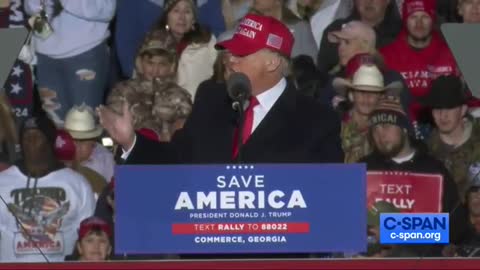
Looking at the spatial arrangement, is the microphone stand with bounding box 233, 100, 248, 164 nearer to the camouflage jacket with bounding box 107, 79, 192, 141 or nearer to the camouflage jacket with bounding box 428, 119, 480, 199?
the camouflage jacket with bounding box 428, 119, 480, 199

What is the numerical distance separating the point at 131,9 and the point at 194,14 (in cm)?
34

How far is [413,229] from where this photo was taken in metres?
6.56

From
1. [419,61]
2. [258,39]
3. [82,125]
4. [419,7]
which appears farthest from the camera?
[419,7]

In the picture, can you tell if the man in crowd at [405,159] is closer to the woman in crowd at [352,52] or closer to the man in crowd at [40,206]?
the woman in crowd at [352,52]

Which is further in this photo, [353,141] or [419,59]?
[419,59]

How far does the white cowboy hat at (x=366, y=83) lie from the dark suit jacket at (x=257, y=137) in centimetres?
196

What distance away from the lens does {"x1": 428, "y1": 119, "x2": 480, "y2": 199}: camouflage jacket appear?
7.35m

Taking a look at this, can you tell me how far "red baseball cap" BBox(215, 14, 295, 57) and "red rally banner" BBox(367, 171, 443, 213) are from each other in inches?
24.6

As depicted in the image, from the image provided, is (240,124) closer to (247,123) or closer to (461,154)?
(247,123)

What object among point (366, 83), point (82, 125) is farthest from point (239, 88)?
point (82, 125)

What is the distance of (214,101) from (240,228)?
0.58 meters

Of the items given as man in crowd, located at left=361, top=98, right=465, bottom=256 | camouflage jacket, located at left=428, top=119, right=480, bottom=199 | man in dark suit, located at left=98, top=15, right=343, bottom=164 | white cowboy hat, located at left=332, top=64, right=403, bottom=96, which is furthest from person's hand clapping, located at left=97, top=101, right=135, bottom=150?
white cowboy hat, located at left=332, top=64, right=403, bottom=96

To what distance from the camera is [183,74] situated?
9.03 m

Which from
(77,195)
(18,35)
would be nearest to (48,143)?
(77,195)
